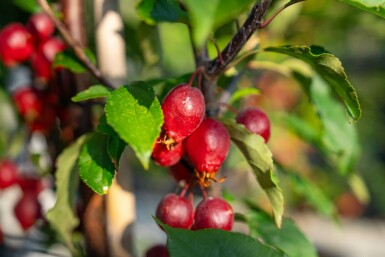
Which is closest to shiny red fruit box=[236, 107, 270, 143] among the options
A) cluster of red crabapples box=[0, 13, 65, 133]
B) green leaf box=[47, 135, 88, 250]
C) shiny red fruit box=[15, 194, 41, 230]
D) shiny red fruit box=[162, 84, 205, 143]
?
shiny red fruit box=[162, 84, 205, 143]

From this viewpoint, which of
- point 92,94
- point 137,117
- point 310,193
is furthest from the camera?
point 310,193

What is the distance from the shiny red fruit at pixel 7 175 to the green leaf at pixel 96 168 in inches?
19.3

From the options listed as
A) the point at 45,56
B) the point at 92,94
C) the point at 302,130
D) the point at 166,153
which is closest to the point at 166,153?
the point at 166,153

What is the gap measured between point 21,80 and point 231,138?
1.29 m

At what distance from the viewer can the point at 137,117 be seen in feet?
1.61

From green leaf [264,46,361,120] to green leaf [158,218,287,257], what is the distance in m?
0.17

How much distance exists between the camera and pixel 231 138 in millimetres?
632

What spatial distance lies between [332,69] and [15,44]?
20.8 inches

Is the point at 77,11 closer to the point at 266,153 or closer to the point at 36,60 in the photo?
the point at 36,60

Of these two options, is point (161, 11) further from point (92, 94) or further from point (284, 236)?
point (284, 236)

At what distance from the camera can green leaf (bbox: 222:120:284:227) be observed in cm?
59

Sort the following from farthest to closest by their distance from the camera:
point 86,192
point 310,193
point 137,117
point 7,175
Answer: point 7,175, point 310,193, point 86,192, point 137,117

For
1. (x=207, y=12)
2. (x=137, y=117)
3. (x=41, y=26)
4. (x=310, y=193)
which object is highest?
(x=207, y=12)

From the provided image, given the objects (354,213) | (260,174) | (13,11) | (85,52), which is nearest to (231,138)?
(260,174)
